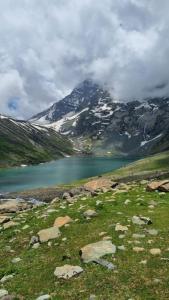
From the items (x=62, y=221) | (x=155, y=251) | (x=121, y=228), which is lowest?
(x=155, y=251)

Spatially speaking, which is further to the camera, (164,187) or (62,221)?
(164,187)

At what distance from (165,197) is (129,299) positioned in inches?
788

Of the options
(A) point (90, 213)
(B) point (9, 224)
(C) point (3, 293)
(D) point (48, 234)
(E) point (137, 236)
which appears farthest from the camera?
(B) point (9, 224)

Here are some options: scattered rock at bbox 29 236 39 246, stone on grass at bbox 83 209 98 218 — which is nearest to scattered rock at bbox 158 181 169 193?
stone on grass at bbox 83 209 98 218

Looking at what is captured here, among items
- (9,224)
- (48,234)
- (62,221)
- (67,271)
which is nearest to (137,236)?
(67,271)

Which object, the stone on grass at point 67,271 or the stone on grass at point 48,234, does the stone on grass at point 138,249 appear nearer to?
the stone on grass at point 67,271

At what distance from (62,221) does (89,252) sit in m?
6.97

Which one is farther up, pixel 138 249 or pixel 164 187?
pixel 164 187

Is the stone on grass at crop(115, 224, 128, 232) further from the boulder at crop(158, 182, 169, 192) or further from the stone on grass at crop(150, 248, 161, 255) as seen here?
the boulder at crop(158, 182, 169, 192)

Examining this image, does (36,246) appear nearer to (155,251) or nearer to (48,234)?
(48,234)

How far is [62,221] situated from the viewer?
30828mm

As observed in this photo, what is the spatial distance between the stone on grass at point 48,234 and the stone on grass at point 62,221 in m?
0.92

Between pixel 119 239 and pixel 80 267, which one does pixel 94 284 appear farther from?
pixel 119 239

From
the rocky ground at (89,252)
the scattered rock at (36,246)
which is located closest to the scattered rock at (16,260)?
the rocky ground at (89,252)
